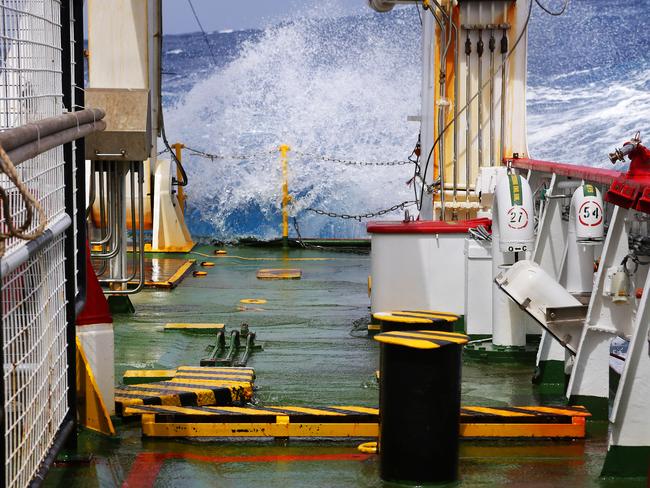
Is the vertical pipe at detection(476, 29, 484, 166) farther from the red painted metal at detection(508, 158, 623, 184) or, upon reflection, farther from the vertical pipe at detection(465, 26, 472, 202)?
the red painted metal at detection(508, 158, 623, 184)

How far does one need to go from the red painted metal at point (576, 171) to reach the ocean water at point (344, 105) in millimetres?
18924

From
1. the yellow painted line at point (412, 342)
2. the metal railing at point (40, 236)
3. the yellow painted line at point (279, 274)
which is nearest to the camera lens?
the metal railing at point (40, 236)

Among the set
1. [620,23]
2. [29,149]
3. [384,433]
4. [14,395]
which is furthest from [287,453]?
[620,23]


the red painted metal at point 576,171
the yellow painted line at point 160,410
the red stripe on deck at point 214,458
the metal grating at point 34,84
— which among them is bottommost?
the red stripe on deck at point 214,458

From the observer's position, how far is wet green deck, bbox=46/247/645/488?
17.7ft

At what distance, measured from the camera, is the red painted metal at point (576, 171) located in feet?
20.3

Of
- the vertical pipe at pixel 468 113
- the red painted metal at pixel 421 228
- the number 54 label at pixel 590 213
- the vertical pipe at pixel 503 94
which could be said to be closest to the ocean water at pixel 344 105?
the vertical pipe at pixel 468 113

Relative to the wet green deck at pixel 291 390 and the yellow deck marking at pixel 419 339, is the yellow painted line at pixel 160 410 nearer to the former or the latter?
the wet green deck at pixel 291 390

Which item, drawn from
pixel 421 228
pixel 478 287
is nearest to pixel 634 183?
pixel 478 287

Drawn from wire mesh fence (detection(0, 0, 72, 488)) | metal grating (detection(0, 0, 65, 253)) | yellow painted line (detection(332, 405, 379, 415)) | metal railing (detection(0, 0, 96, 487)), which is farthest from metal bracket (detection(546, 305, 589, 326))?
metal grating (detection(0, 0, 65, 253))

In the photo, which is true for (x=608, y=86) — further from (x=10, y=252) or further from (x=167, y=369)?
(x=10, y=252)

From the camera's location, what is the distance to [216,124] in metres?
42.4

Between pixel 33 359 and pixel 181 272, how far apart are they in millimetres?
8663

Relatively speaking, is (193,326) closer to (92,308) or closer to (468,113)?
(468,113)
